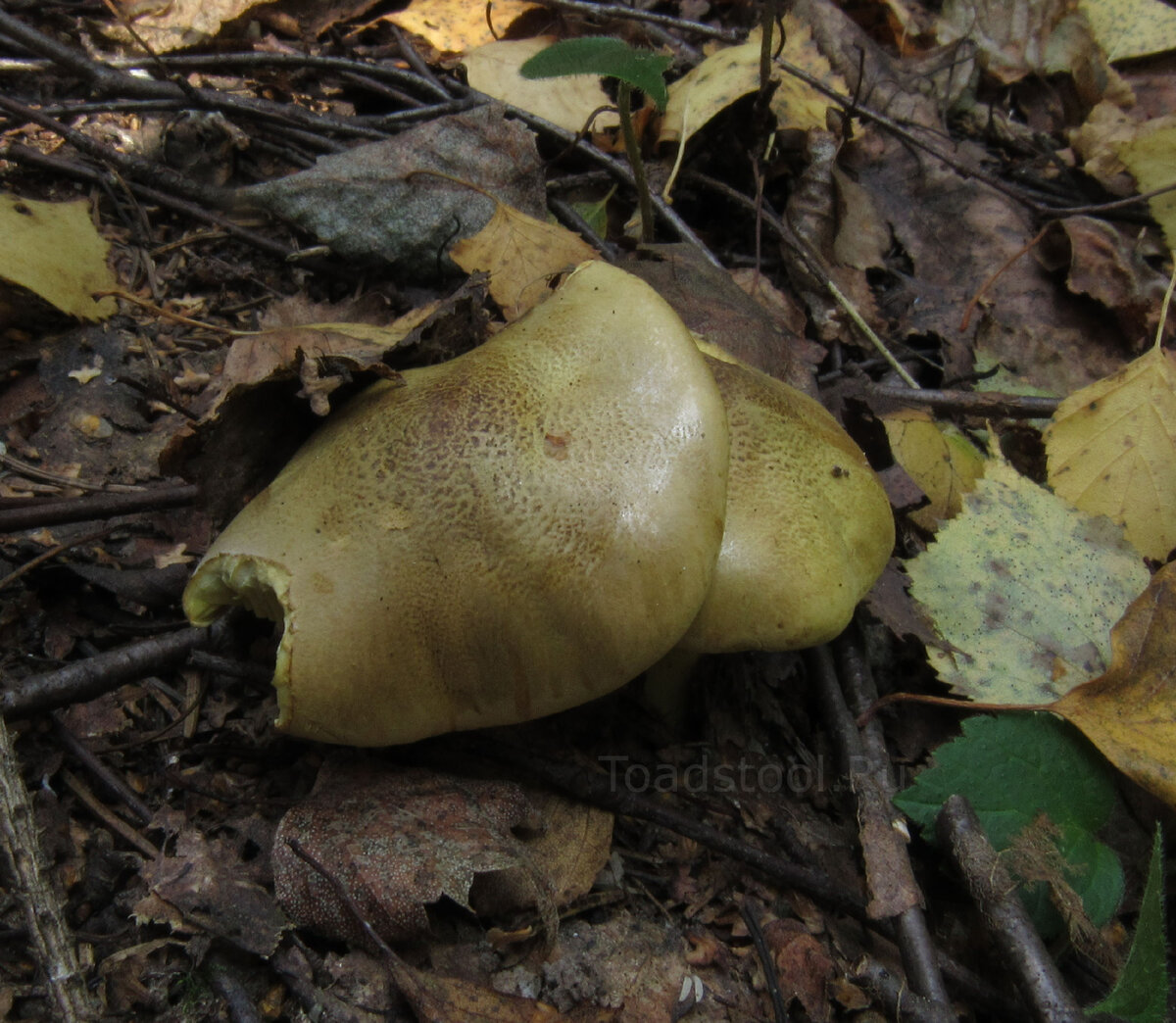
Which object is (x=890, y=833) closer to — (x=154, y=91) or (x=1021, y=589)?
(x=1021, y=589)

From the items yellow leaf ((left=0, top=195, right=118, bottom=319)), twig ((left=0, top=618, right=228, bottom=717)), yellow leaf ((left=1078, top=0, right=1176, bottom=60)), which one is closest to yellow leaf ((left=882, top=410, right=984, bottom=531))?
twig ((left=0, top=618, right=228, bottom=717))

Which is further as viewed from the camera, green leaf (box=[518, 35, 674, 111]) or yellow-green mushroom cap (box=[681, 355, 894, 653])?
green leaf (box=[518, 35, 674, 111])

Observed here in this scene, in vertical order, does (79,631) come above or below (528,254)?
below

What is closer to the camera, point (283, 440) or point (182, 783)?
point (182, 783)

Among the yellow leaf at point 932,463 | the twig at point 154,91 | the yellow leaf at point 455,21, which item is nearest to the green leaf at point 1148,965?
the yellow leaf at point 932,463

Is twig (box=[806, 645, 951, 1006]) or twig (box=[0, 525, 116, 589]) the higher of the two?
twig (box=[0, 525, 116, 589])

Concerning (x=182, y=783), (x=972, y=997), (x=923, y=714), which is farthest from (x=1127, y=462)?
(x=182, y=783)

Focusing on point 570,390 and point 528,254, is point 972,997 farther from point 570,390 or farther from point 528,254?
point 528,254

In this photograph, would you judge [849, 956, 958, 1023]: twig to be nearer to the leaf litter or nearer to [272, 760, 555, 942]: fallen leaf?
the leaf litter
